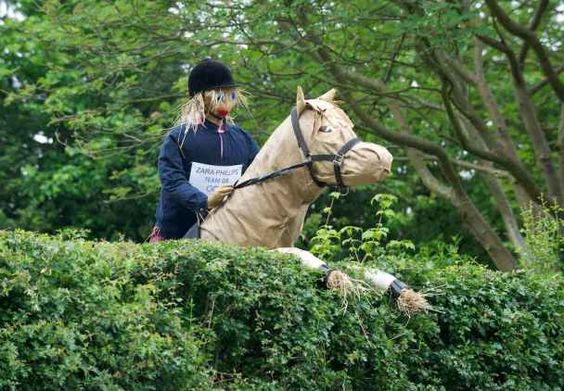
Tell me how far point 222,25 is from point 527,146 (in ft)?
29.9

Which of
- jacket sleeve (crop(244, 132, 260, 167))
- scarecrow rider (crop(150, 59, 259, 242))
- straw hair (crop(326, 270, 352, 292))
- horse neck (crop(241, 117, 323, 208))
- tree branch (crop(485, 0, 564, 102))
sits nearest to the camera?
straw hair (crop(326, 270, 352, 292))

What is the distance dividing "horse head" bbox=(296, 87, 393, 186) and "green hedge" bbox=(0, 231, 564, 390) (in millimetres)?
622

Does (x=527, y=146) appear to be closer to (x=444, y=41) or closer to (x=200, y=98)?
(x=444, y=41)

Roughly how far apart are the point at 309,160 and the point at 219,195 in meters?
0.63

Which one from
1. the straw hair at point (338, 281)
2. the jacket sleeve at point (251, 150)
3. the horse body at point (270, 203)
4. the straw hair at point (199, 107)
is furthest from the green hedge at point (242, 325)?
the straw hair at point (199, 107)

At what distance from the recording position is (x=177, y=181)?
740 cm

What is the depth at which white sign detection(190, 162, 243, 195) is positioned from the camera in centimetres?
757

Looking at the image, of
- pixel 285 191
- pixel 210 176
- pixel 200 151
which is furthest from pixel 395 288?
pixel 200 151

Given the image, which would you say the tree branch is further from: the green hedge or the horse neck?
the horse neck

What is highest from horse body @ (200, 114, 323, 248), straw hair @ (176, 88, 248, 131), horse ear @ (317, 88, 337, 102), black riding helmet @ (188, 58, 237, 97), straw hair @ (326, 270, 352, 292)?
black riding helmet @ (188, 58, 237, 97)

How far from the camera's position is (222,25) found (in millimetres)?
13602

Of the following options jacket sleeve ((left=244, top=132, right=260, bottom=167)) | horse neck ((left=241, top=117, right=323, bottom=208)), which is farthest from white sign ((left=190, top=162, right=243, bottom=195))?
horse neck ((left=241, top=117, right=323, bottom=208))

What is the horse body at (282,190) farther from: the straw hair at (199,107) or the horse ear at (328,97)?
the straw hair at (199,107)

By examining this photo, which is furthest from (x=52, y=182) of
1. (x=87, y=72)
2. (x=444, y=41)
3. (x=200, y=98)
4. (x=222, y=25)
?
(x=200, y=98)
